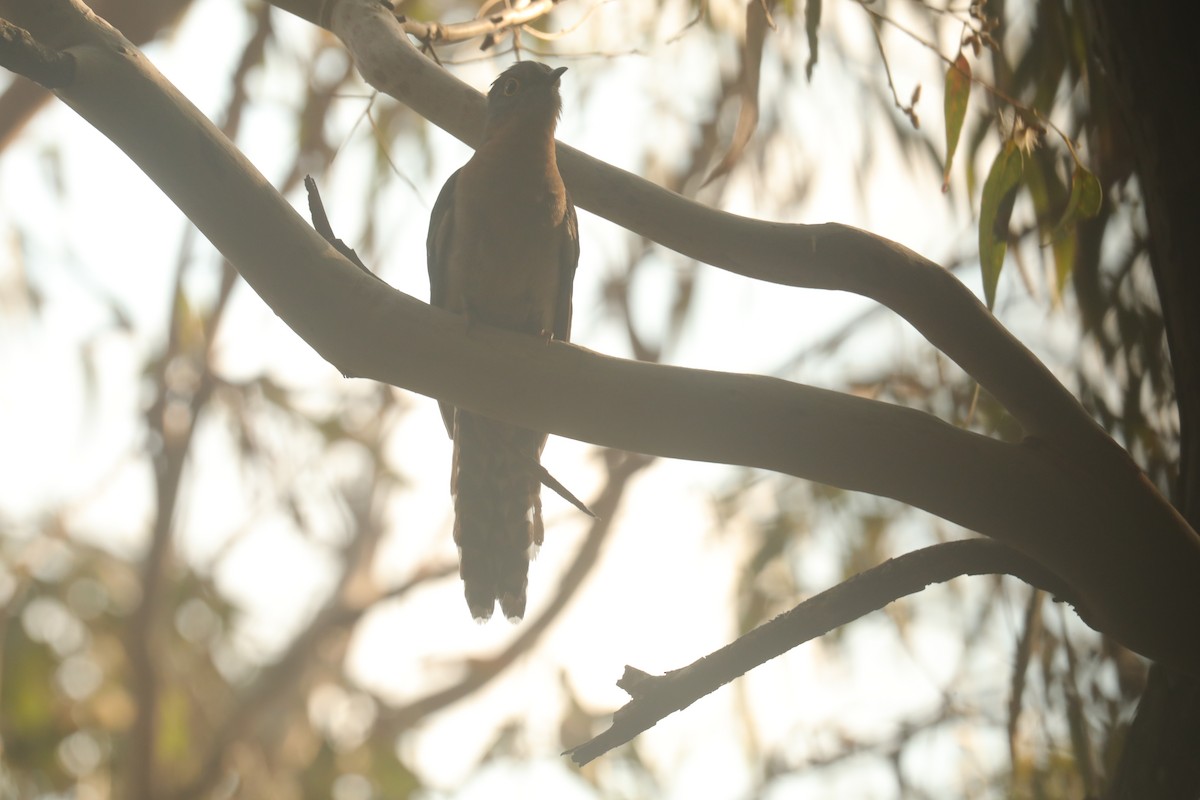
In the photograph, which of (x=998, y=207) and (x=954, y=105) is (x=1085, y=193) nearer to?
(x=998, y=207)

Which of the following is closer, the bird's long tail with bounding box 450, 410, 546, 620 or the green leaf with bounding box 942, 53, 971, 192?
the green leaf with bounding box 942, 53, 971, 192

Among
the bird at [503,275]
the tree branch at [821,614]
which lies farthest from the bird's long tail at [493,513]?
the tree branch at [821,614]

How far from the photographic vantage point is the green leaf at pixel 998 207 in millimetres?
2172

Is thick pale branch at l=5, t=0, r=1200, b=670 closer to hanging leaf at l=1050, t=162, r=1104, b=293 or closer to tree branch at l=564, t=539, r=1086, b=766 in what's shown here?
tree branch at l=564, t=539, r=1086, b=766

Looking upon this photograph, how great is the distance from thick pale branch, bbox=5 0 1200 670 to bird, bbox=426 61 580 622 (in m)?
1.06

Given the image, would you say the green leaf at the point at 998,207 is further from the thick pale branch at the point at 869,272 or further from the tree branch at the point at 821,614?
the tree branch at the point at 821,614

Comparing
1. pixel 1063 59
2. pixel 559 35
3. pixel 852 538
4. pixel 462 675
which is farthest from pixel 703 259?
pixel 462 675

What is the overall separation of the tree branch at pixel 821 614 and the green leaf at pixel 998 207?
62cm

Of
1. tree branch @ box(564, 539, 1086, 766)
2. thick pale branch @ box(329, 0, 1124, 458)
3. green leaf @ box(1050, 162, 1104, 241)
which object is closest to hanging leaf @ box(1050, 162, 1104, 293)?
green leaf @ box(1050, 162, 1104, 241)

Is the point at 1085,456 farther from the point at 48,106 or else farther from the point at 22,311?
the point at 22,311

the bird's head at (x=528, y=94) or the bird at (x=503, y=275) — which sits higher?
the bird's head at (x=528, y=94)

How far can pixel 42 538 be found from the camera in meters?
5.39

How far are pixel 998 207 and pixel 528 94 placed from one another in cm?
140

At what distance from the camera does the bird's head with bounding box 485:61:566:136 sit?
9.28 ft
